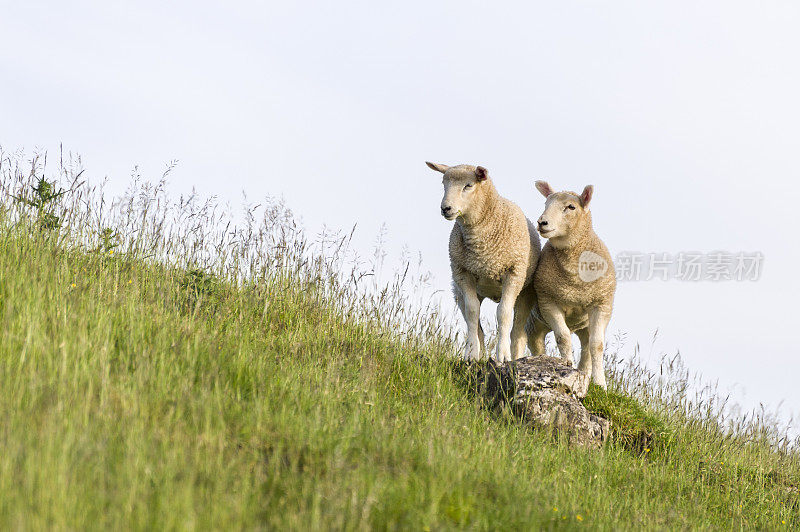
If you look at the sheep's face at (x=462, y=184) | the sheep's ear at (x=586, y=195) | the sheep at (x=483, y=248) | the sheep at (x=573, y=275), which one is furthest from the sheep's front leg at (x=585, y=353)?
the sheep's face at (x=462, y=184)

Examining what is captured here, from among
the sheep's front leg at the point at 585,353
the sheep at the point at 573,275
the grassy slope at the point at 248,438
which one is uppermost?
the sheep at the point at 573,275

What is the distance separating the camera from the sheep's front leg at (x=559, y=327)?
779 cm

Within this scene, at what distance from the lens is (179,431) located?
11.5 ft

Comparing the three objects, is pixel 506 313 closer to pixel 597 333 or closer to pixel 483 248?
pixel 483 248

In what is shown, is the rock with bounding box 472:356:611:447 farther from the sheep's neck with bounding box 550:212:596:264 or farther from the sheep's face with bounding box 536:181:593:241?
the sheep's face with bounding box 536:181:593:241

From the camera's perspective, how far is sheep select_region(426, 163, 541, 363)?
7234 millimetres

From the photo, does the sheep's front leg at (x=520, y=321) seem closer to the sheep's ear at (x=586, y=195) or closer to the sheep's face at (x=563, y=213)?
the sheep's face at (x=563, y=213)

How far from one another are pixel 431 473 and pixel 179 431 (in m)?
1.37

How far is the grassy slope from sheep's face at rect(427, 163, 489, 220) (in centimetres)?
172

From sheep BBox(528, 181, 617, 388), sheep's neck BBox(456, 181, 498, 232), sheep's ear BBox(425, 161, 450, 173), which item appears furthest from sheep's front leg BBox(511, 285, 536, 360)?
sheep's ear BBox(425, 161, 450, 173)

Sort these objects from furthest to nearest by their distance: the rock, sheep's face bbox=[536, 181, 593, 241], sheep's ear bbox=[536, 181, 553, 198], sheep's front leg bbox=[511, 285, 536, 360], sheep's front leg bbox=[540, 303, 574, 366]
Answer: sheep's front leg bbox=[511, 285, 536, 360], sheep's ear bbox=[536, 181, 553, 198], sheep's front leg bbox=[540, 303, 574, 366], sheep's face bbox=[536, 181, 593, 241], the rock

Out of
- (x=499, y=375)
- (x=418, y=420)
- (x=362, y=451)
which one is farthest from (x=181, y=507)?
(x=499, y=375)

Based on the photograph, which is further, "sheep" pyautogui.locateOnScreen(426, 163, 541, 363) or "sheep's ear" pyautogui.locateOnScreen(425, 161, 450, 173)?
"sheep's ear" pyautogui.locateOnScreen(425, 161, 450, 173)

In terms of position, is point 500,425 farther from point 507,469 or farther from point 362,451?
point 362,451
